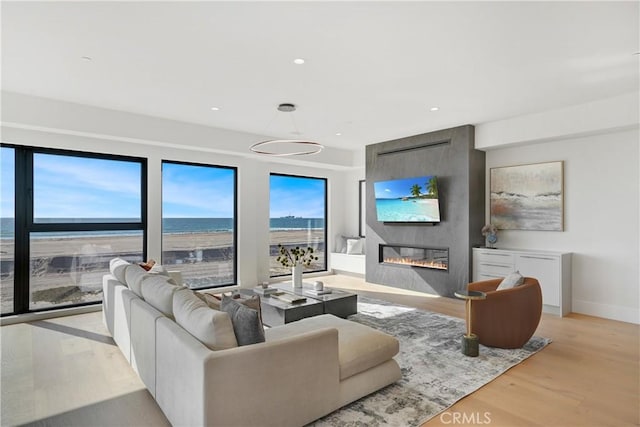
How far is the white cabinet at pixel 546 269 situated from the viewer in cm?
498

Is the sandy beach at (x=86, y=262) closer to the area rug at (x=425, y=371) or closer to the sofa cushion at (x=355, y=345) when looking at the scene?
the area rug at (x=425, y=371)

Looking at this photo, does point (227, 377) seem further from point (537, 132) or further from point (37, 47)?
point (537, 132)

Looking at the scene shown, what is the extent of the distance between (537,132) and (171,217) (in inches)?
231

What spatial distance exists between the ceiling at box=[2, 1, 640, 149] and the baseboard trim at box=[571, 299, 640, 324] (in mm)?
2745

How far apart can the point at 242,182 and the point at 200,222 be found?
3.47 ft

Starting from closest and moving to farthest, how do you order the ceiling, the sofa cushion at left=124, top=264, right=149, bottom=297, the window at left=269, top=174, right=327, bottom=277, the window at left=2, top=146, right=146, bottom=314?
the ceiling → the sofa cushion at left=124, top=264, right=149, bottom=297 → the window at left=2, top=146, right=146, bottom=314 → the window at left=269, top=174, right=327, bottom=277

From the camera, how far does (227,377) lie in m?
1.96

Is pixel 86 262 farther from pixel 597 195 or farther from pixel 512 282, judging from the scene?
pixel 597 195

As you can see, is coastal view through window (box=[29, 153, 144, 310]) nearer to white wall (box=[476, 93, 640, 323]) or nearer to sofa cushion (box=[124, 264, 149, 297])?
sofa cushion (box=[124, 264, 149, 297])

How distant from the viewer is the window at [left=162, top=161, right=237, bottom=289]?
6.23 meters

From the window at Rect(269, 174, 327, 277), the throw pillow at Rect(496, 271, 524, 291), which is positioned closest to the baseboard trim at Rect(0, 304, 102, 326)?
the window at Rect(269, 174, 327, 277)

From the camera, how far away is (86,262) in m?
5.37

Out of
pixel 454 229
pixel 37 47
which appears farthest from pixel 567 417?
pixel 37 47

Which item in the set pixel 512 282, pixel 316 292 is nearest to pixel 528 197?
pixel 512 282
